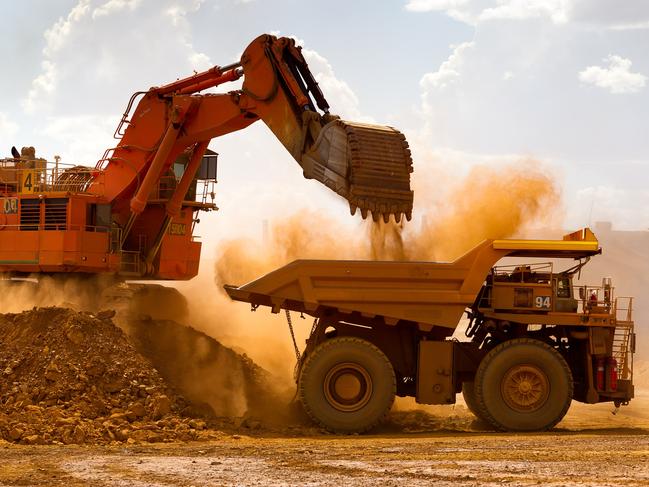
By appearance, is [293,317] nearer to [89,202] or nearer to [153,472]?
[89,202]

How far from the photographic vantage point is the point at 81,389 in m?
15.7

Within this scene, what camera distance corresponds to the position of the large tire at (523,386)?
16.0 metres

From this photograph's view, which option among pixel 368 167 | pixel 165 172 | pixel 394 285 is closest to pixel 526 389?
pixel 394 285

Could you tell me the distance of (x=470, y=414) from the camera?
18.6 meters

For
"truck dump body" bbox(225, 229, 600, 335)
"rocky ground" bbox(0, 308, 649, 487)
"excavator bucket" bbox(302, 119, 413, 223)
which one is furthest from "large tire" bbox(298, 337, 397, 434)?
"excavator bucket" bbox(302, 119, 413, 223)

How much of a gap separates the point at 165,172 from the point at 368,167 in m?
6.13

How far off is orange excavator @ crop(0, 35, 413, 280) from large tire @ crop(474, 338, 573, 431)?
2694mm

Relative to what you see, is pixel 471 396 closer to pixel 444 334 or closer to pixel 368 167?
pixel 444 334

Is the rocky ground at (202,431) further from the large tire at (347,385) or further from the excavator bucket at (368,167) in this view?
the excavator bucket at (368,167)

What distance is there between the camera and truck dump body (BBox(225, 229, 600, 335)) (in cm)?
1592

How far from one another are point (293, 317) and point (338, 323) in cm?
764

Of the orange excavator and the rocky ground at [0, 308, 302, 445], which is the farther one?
the orange excavator

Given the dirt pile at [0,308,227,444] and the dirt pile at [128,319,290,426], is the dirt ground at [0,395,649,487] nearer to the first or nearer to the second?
the dirt pile at [0,308,227,444]

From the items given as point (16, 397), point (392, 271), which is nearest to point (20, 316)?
point (16, 397)
